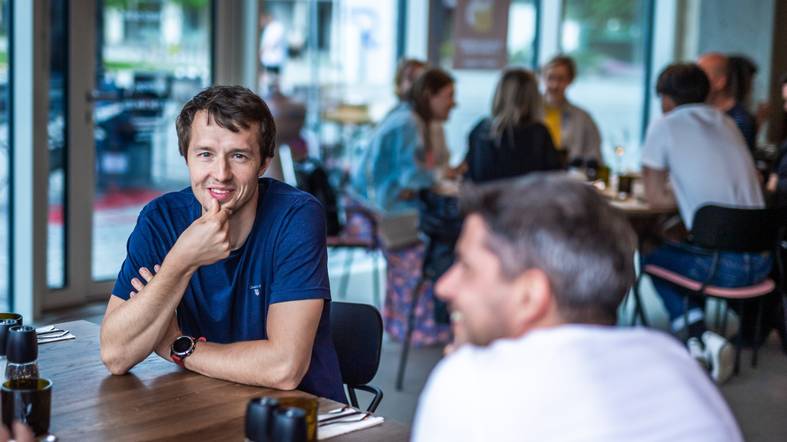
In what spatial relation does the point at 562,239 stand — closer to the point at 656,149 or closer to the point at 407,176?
the point at 656,149

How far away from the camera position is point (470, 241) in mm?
1353

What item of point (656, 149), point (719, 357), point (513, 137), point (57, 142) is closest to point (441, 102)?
point (513, 137)

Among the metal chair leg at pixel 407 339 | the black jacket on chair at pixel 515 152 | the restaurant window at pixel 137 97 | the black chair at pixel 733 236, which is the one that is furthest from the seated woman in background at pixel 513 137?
the restaurant window at pixel 137 97

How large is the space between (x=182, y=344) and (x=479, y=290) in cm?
109

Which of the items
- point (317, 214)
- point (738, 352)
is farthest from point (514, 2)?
point (317, 214)

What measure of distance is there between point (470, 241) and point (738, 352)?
422cm

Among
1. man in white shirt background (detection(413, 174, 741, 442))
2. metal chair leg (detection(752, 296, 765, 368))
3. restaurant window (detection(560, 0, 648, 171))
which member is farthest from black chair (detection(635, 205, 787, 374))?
restaurant window (detection(560, 0, 648, 171))

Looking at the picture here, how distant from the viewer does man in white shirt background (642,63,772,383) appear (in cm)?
501

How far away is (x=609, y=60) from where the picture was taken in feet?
32.2

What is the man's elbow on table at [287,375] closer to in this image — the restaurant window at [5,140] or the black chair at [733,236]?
the black chair at [733,236]

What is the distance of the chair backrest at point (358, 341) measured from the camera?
8.65ft

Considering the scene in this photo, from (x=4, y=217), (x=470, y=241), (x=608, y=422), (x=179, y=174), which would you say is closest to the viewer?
(x=608, y=422)

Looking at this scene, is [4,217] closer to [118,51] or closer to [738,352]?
[118,51]

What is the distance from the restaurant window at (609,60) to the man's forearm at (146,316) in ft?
24.3
